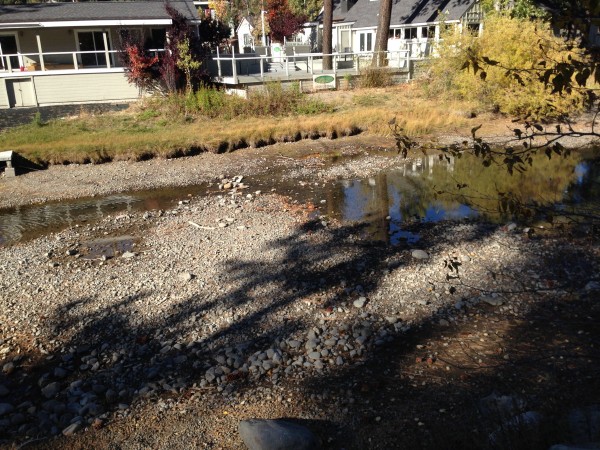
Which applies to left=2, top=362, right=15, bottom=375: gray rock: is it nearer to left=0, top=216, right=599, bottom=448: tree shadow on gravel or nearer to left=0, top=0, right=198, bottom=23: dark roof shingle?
left=0, top=216, right=599, bottom=448: tree shadow on gravel

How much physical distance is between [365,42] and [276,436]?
3680cm

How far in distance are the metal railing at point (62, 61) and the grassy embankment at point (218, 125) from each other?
476cm

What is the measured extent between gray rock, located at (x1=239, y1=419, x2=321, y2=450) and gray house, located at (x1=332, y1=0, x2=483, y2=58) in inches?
1041

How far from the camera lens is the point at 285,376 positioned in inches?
249

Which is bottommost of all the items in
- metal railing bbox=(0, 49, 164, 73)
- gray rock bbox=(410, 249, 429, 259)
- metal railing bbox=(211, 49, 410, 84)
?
gray rock bbox=(410, 249, 429, 259)

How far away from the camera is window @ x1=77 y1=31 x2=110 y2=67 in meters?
27.1

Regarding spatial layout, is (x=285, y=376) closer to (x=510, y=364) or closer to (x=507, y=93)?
(x=510, y=364)

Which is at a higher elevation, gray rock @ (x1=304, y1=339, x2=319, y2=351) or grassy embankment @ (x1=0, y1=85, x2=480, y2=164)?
grassy embankment @ (x1=0, y1=85, x2=480, y2=164)

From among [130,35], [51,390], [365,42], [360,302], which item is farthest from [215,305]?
[365,42]

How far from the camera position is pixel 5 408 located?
5.96m

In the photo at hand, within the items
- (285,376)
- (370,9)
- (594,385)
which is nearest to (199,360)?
(285,376)

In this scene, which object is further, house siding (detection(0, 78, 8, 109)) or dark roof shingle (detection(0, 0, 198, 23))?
dark roof shingle (detection(0, 0, 198, 23))

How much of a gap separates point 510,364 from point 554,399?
758mm

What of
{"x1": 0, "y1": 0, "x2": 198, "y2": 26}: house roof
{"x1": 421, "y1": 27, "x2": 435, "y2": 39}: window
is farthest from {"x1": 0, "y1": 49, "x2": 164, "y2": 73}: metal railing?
{"x1": 421, "y1": 27, "x2": 435, "y2": 39}: window
